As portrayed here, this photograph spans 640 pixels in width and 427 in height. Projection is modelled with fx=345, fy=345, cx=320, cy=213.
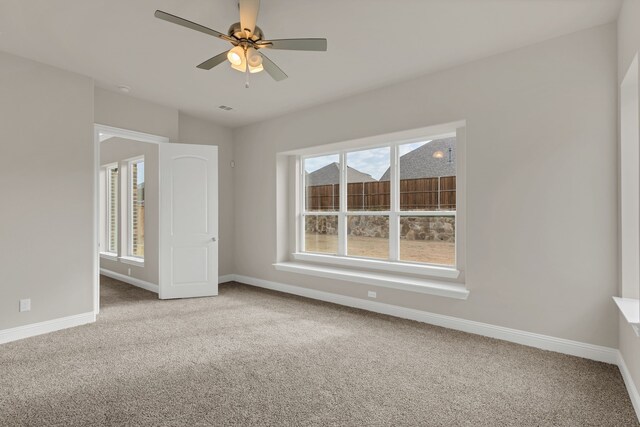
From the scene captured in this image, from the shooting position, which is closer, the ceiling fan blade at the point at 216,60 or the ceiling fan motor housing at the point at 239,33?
the ceiling fan motor housing at the point at 239,33

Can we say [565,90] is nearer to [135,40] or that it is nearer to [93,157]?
[135,40]

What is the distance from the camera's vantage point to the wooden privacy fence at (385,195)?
13.4 feet

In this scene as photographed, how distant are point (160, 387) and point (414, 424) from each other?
174cm

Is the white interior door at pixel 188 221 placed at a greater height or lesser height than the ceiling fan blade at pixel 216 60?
lesser

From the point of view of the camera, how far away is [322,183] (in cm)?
540

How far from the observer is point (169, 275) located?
4.97 m

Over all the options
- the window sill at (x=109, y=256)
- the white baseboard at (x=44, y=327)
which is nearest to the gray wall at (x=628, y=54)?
the white baseboard at (x=44, y=327)

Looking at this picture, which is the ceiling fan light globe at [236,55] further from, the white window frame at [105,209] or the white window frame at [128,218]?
the white window frame at [105,209]

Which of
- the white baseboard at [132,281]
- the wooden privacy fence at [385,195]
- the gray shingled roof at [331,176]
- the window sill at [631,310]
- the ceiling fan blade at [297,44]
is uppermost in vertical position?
the ceiling fan blade at [297,44]

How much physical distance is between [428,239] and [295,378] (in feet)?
7.83

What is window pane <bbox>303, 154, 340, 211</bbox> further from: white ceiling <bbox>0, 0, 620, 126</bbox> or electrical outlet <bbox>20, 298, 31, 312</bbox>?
electrical outlet <bbox>20, 298, 31, 312</bbox>

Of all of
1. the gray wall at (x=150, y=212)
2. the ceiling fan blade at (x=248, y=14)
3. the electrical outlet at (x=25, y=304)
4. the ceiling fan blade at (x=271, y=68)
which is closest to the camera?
the ceiling fan blade at (x=248, y=14)

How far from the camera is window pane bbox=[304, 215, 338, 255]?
5.25m

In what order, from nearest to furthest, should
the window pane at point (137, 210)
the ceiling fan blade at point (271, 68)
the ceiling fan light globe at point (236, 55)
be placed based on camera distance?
the ceiling fan light globe at point (236, 55), the ceiling fan blade at point (271, 68), the window pane at point (137, 210)
